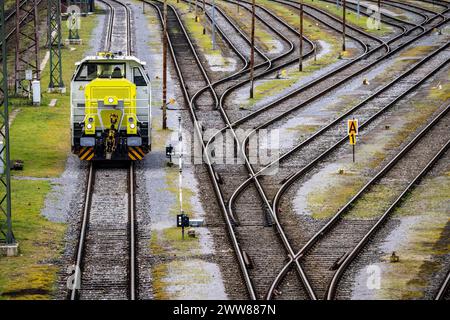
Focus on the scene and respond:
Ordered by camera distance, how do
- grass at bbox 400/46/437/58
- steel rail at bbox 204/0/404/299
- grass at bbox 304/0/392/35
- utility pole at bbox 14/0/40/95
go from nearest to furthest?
steel rail at bbox 204/0/404/299 < utility pole at bbox 14/0/40/95 < grass at bbox 400/46/437/58 < grass at bbox 304/0/392/35

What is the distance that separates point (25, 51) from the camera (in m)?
75.0

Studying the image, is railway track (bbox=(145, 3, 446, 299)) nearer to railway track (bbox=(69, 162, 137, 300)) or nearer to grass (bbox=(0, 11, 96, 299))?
railway track (bbox=(69, 162, 137, 300))

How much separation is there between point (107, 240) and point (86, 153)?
937 centimetres

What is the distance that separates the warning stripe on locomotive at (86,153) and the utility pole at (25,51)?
16.9 m

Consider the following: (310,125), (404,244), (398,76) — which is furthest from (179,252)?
(398,76)

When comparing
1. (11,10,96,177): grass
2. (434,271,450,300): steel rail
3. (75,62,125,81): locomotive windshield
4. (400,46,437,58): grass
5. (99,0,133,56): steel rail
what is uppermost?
(75,62,125,81): locomotive windshield

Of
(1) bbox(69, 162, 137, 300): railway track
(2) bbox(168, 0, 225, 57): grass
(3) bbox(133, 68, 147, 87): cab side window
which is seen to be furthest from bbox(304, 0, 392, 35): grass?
(1) bbox(69, 162, 137, 300): railway track

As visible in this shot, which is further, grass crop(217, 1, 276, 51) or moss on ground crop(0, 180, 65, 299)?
grass crop(217, 1, 276, 51)

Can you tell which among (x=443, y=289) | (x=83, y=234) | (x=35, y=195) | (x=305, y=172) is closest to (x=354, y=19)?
(x=305, y=172)

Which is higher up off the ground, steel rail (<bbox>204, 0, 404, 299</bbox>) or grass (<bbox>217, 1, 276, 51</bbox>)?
steel rail (<bbox>204, 0, 404, 299</bbox>)

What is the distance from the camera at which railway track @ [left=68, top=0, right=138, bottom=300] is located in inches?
1102

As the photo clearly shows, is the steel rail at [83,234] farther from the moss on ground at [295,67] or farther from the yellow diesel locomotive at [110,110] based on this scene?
the moss on ground at [295,67]

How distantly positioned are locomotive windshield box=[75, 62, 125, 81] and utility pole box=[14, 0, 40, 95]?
1595 centimetres
